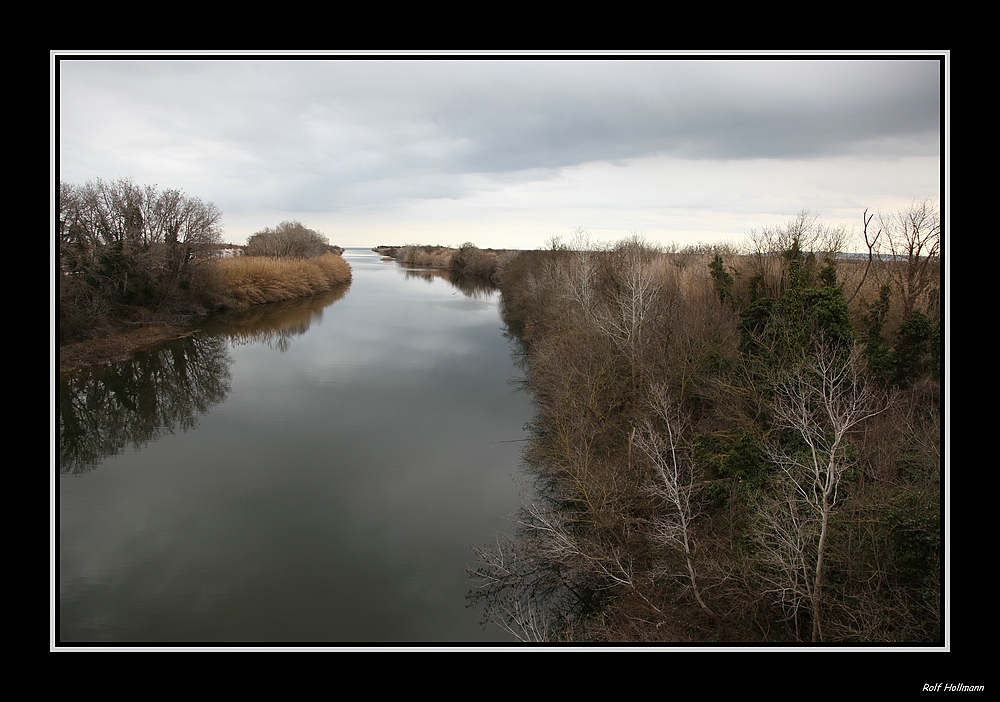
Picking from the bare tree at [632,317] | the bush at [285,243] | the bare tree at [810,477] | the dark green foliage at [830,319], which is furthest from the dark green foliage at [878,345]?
the bush at [285,243]

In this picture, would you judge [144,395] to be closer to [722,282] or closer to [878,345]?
[722,282]

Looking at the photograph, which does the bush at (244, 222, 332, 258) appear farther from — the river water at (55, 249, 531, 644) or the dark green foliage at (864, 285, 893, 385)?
the dark green foliage at (864, 285, 893, 385)

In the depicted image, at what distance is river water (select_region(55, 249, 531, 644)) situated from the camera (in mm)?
8938

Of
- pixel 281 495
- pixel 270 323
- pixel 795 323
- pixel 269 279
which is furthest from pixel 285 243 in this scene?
pixel 795 323

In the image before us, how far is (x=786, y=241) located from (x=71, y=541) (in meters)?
18.9

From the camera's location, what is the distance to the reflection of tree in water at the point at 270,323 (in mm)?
29922

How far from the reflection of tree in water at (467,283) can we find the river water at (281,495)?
1070 inches

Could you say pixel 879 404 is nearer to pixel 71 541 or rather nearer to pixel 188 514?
pixel 188 514

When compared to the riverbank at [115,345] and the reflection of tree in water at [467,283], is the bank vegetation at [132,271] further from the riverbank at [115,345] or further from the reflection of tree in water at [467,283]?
the reflection of tree in water at [467,283]

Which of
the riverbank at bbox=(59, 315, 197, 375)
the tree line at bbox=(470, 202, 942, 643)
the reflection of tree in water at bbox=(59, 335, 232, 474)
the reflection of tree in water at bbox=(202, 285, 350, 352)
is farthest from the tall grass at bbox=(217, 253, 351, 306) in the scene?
the tree line at bbox=(470, 202, 942, 643)

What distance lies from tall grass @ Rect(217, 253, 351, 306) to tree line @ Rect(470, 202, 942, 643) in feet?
98.0

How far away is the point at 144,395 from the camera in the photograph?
19.6 m
